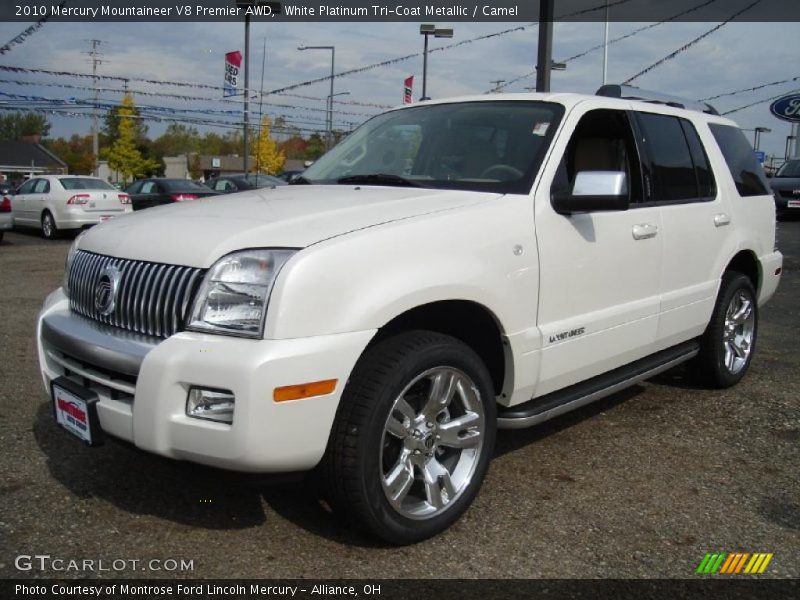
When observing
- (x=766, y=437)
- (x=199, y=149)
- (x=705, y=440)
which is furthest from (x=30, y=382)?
(x=199, y=149)

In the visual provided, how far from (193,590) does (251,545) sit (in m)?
0.35

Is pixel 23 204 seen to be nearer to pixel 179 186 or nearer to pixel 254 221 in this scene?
pixel 179 186

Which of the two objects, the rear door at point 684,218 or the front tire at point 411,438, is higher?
the rear door at point 684,218

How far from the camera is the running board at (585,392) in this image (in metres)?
3.33

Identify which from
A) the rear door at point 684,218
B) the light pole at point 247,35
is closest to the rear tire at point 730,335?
the rear door at point 684,218

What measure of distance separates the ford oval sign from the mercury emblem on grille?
24.6m

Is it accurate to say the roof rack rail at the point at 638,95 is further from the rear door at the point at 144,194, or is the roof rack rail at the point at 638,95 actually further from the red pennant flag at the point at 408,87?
the red pennant flag at the point at 408,87

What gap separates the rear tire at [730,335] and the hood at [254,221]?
2.35 metres

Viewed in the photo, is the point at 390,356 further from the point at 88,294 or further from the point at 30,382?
the point at 30,382

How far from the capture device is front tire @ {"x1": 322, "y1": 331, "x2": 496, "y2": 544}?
2.62 m

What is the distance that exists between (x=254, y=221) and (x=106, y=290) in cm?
66

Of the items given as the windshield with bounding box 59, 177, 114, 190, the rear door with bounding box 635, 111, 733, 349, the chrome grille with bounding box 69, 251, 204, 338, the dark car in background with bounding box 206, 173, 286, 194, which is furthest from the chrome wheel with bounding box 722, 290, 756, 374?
the dark car in background with bounding box 206, 173, 286, 194

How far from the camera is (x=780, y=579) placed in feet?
8.95

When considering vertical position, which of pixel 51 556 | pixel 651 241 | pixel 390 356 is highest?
pixel 651 241
